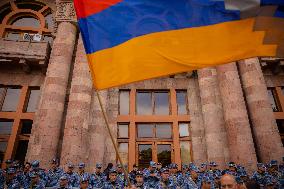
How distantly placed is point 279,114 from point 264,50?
1246 cm

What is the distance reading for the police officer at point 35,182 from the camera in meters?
9.50

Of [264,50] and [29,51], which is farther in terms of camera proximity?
[29,51]

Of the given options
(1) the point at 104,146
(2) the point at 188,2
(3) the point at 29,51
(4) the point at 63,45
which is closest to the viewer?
(2) the point at 188,2

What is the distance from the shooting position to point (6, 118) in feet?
50.3

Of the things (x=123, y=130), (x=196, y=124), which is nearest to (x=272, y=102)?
(x=196, y=124)

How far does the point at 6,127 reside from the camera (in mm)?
15383

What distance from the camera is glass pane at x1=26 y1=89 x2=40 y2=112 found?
52.1ft

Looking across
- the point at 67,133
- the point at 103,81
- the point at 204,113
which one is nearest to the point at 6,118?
the point at 67,133

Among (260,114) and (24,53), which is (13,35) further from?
(260,114)

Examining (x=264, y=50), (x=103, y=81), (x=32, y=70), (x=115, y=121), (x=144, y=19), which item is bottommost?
(x=103, y=81)

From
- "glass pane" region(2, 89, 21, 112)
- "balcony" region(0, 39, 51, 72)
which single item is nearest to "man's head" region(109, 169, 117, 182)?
"glass pane" region(2, 89, 21, 112)

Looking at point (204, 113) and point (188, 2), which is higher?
point (204, 113)

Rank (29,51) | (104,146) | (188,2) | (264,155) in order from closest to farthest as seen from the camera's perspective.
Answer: (188,2)
(264,155)
(104,146)
(29,51)

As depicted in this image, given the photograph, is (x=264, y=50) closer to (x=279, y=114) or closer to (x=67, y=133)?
(x=67, y=133)
